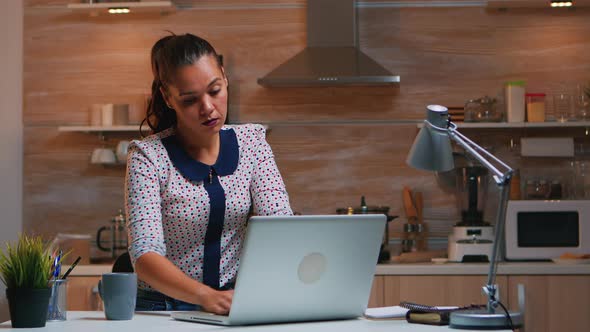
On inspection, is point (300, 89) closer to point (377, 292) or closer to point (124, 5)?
point (124, 5)

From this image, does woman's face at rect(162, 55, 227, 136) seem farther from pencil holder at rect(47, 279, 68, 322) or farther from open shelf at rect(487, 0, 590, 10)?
open shelf at rect(487, 0, 590, 10)

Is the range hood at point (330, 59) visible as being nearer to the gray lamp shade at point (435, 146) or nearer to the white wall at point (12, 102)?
the white wall at point (12, 102)

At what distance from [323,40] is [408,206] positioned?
0.88 metres

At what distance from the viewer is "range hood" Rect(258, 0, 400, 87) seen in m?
4.21

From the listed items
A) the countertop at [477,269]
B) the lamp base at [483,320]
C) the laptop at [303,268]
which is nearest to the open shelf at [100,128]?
the countertop at [477,269]

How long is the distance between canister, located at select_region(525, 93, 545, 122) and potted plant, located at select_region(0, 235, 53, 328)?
2870mm

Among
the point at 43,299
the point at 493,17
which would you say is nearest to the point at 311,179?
the point at 493,17

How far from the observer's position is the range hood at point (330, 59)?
4.21 metres

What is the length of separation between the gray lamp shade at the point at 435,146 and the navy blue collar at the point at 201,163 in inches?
22.6

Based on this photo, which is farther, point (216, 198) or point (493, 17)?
point (493, 17)

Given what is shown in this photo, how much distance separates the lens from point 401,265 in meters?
3.90

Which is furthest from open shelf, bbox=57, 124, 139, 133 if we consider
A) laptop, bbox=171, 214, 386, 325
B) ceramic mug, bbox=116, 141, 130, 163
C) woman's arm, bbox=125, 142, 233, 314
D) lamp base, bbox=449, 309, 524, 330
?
lamp base, bbox=449, 309, 524, 330

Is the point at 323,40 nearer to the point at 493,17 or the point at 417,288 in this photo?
the point at 493,17

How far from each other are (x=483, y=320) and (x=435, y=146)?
37 cm
